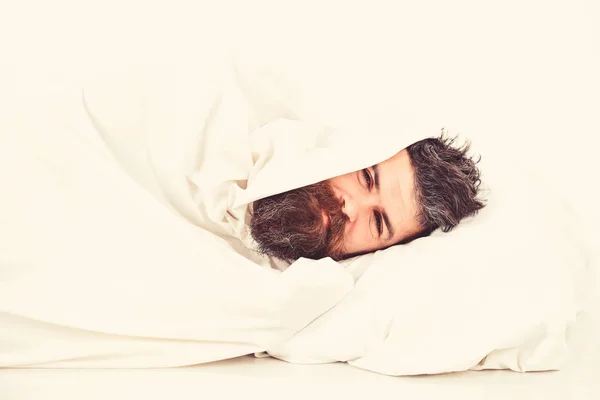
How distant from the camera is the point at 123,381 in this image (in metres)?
1.34

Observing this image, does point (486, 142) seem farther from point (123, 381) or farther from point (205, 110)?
point (123, 381)

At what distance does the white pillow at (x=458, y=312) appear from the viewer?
1476mm

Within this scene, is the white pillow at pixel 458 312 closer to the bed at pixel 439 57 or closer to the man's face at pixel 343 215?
the man's face at pixel 343 215

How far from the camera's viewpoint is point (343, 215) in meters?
1.76

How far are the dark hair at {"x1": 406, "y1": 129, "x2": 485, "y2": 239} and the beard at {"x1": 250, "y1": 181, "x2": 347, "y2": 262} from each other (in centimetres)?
25

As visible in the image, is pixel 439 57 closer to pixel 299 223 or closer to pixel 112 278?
pixel 299 223

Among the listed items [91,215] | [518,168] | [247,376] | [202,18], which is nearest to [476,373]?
[247,376]

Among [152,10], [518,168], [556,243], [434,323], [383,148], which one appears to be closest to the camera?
[434,323]

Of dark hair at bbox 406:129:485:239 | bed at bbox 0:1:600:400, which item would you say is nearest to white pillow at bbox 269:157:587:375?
dark hair at bbox 406:129:485:239

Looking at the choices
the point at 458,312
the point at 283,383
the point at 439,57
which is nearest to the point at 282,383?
the point at 283,383

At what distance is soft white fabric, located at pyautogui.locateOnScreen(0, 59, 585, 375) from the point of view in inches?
55.9

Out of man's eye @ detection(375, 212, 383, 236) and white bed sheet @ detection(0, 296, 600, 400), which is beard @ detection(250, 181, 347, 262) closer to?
man's eye @ detection(375, 212, 383, 236)

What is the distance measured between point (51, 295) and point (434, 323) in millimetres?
855

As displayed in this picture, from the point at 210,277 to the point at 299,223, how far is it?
1.16 ft
